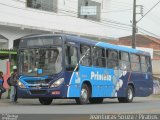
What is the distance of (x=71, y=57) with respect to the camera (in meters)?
22.2

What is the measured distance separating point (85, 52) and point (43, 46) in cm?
225

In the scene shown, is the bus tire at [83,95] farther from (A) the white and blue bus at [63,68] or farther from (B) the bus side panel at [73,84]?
(B) the bus side panel at [73,84]

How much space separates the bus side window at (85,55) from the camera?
75.5ft

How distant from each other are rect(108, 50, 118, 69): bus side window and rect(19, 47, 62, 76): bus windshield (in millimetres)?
4622

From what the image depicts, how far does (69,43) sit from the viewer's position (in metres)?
22.2

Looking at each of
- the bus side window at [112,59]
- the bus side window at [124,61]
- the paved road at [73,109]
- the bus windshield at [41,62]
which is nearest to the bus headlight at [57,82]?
the bus windshield at [41,62]

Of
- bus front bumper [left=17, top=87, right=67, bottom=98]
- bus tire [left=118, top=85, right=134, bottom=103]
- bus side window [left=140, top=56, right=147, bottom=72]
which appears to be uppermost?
bus side window [left=140, top=56, right=147, bottom=72]

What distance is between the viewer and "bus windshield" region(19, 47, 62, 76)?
21719mm

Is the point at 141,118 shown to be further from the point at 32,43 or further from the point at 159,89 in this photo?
the point at 159,89

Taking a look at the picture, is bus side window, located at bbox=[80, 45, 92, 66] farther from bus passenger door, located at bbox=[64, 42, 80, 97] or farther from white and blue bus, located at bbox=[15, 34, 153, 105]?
bus passenger door, located at bbox=[64, 42, 80, 97]

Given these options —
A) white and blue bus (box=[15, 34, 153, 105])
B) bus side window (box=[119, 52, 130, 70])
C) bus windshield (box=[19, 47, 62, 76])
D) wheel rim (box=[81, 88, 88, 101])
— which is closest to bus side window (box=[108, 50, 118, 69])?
white and blue bus (box=[15, 34, 153, 105])

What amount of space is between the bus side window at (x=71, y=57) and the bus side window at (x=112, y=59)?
3556 millimetres

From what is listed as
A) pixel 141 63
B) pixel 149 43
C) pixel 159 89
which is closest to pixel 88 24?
pixel 159 89

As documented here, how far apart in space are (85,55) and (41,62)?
7.83 ft
